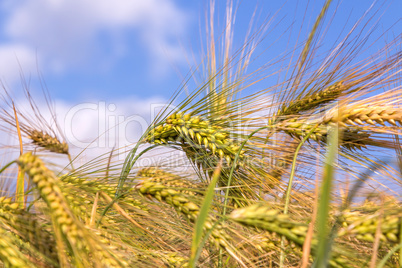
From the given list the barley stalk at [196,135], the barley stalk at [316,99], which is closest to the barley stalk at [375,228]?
the barley stalk at [196,135]

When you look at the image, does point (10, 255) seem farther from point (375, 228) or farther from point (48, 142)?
point (48, 142)

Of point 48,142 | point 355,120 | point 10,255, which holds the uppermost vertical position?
point 355,120

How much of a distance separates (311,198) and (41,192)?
82cm

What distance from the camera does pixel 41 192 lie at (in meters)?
0.70

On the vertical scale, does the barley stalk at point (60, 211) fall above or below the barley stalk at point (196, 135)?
below

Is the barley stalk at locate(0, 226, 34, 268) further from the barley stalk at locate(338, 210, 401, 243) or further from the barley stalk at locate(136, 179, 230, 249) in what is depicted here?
the barley stalk at locate(338, 210, 401, 243)

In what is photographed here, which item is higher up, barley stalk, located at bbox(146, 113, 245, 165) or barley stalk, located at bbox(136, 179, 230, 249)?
barley stalk, located at bbox(146, 113, 245, 165)

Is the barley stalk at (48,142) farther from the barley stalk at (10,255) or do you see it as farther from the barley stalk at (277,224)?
the barley stalk at (277,224)

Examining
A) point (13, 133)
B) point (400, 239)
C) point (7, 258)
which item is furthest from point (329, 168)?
point (13, 133)

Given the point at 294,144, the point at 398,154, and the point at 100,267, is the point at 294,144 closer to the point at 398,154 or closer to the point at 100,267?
the point at 398,154

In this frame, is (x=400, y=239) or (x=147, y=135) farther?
(x=147, y=135)

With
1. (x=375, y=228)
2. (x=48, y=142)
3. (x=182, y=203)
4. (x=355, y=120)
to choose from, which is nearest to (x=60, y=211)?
(x=182, y=203)

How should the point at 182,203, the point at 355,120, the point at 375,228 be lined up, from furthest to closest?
the point at 355,120, the point at 182,203, the point at 375,228

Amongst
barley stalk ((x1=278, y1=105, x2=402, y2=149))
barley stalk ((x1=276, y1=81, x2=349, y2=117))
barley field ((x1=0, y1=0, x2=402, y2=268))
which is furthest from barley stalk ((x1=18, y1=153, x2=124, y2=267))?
barley stalk ((x1=276, y1=81, x2=349, y2=117))
